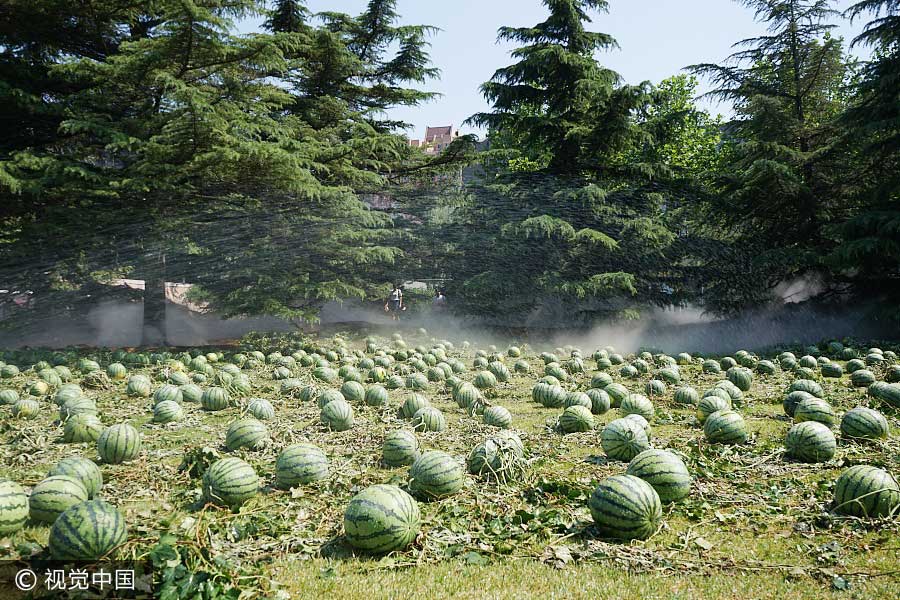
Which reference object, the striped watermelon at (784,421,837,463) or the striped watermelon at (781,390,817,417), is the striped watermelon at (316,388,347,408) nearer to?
the striped watermelon at (784,421,837,463)

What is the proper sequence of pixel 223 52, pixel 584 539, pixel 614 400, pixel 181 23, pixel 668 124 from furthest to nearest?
1. pixel 668 124
2. pixel 223 52
3. pixel 181 23
4. pixel 614 400
5. pixel 584 539

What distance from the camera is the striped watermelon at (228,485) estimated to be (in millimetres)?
3773

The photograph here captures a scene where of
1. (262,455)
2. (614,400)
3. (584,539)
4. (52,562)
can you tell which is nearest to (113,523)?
(52,562)

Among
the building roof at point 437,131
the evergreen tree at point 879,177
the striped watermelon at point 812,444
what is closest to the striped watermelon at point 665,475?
the striped watermelon at point 812,444

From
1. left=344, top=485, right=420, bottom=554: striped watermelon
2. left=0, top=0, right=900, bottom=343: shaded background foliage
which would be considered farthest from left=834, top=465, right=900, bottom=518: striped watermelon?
left=0, top=0, right=900, bottom=343: shaded background foliage

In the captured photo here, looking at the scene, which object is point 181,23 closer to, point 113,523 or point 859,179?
point 113,523

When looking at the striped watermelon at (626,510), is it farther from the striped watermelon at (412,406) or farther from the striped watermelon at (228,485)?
the striped watermelon at (412,406)

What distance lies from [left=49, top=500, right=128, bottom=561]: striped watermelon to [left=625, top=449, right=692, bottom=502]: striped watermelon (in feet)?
10.9

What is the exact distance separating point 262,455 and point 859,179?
18.1 meters

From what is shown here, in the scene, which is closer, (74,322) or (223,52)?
(223,52)

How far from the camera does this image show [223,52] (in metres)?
11.7

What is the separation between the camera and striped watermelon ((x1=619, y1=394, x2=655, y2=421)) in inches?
251

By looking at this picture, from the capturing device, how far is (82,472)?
3.87m

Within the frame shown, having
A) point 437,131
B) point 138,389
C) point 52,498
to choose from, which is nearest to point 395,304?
point 138,389
